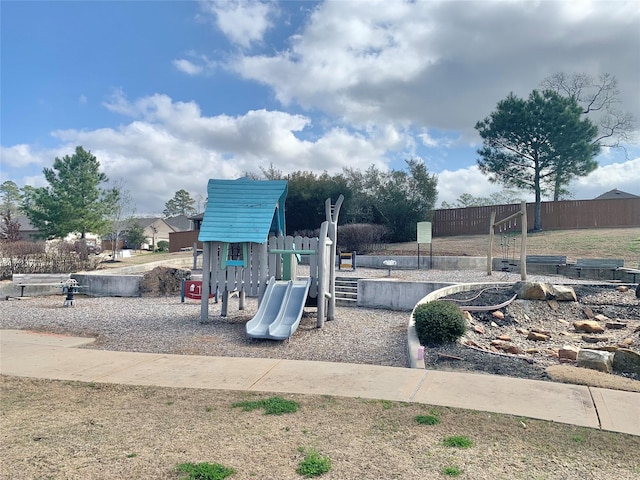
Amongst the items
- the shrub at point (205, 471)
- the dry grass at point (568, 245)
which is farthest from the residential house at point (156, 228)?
the shrub at point (205, 471)

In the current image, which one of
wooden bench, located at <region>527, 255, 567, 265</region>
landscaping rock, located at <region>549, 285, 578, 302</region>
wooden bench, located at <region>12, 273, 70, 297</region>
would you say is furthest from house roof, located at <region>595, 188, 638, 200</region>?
wooden bench, located at <region>12, 273, 70, 297</region>

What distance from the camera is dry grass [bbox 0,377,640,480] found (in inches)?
123

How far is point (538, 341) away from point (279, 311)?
5.17 meters

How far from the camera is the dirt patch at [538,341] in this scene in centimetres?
577

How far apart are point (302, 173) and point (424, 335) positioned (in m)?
28.0

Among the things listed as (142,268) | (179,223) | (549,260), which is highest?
(179,223)

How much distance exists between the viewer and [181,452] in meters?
3.38

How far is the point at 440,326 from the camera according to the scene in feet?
23.7

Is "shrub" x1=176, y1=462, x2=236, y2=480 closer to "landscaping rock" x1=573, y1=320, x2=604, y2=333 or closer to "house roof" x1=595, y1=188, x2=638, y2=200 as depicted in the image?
"landscaping rock" x1=573, y1=320, x2=604, y2=333

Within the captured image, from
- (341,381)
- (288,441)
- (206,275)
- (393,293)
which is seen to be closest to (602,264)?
(393,293)

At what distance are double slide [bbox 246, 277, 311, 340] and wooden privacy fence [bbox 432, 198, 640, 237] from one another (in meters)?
26.8

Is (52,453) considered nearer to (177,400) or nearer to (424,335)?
(177,400)

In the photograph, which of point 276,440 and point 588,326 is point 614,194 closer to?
point 588,326

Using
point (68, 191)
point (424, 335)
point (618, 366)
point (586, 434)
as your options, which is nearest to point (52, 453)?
point (586, 434)
